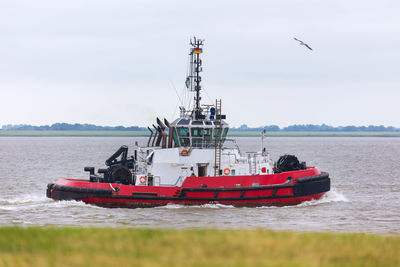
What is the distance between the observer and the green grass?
25.7 ft

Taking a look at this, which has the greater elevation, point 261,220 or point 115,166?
point 115,166

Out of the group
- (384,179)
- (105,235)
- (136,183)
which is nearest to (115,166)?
(136,183)

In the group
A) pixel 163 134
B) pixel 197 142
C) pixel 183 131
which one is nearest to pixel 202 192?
pixel 197 142

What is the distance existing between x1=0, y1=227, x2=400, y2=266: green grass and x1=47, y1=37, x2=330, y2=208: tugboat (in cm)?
1266

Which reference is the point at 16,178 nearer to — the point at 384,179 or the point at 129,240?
the point at 384,179

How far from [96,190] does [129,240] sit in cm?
1458

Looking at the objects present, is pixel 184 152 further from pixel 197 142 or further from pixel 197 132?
pixel 197 132

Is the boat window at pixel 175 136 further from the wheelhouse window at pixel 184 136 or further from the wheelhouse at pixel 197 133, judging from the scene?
the wheelhouse window at pixel 184 136

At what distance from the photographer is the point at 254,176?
23.3 metres

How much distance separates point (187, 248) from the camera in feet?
28.9

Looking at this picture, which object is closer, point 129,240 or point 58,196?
point 129,240

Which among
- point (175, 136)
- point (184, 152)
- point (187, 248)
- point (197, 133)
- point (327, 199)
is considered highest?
point (197, 133)

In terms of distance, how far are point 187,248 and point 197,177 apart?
14.3 meters

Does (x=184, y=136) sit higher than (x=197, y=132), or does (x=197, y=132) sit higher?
(x=197, y=132)
